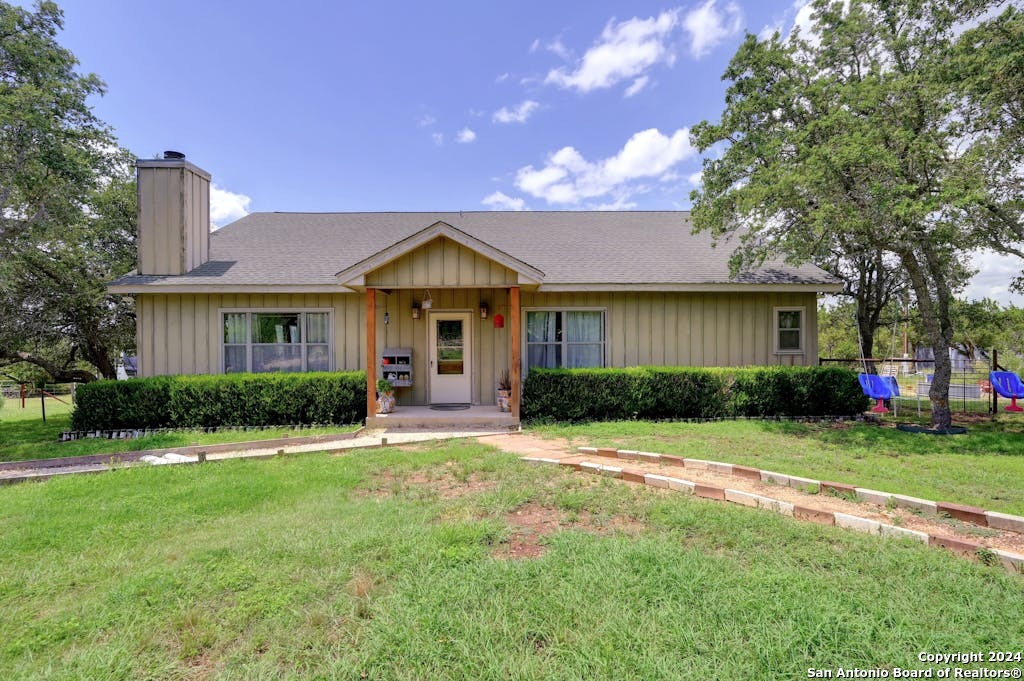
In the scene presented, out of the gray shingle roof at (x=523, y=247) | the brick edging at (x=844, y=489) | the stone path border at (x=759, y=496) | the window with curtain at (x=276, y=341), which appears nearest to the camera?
the stone path border at (x=759, y=496)

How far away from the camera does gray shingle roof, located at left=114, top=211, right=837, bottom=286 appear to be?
933cm

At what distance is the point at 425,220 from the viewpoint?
13273mm

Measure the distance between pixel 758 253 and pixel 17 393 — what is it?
28.3 metres

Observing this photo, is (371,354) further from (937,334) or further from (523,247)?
(937,334)

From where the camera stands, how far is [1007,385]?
29.9ft

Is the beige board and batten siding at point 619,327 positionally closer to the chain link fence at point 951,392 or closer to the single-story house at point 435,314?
the single-story house at point 435,314

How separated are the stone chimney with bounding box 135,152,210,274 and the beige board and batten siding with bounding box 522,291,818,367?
7.58 metres

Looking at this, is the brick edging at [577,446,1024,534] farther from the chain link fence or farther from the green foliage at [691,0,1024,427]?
the chain link fence

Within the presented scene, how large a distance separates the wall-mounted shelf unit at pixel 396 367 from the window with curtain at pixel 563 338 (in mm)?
2720

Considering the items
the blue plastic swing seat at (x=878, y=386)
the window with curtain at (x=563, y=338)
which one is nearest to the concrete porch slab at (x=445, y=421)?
the window with curtain at (x=563, y=338)

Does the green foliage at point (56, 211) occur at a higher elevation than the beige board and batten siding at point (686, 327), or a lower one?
higher

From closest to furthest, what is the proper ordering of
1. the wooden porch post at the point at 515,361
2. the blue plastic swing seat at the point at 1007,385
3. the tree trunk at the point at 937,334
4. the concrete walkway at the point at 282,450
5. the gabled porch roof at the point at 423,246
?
the concrete walkway at the point at 282,450
the gabled porch roof at the point at 423,246
the tree trunk at the point at 937,334
the wooden porch post at the point at 515,361
the blue plastic swing seat at the point at 1007,385

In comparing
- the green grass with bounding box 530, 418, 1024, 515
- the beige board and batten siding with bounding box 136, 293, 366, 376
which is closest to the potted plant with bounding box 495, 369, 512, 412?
the green grass with bounding box 530, 418, 1024, 515

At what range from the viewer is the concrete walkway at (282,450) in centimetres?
502
